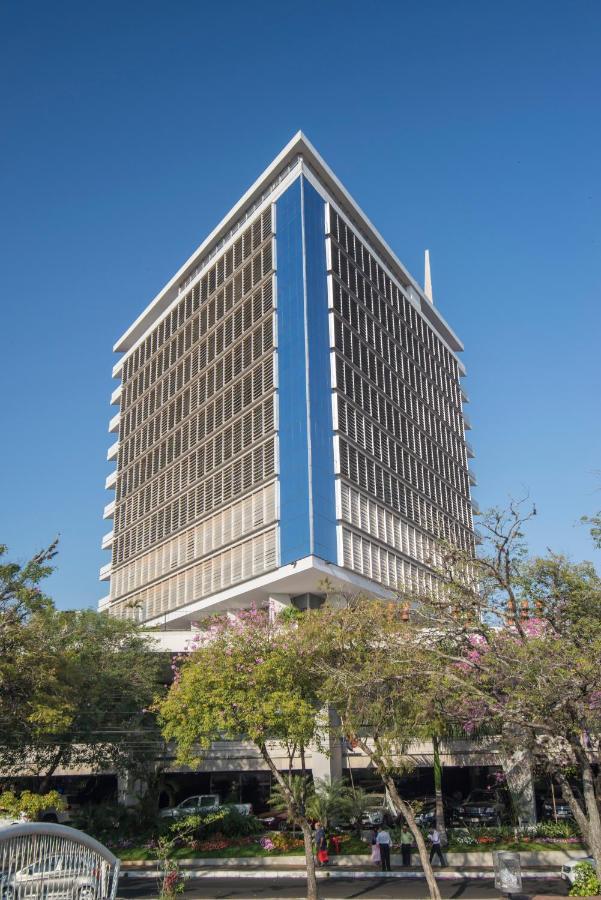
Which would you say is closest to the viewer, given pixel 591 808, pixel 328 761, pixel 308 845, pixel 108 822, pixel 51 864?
pixel 51 864

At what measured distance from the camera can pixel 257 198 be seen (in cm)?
6000

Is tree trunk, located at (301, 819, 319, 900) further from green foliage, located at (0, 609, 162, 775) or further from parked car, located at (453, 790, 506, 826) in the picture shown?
parked car, located at (453, 790, 506, 826)

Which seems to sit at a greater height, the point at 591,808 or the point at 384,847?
the point at 591,808

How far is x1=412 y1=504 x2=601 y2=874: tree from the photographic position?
1930 centimetres

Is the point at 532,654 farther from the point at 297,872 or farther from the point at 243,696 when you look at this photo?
the point at 297,872

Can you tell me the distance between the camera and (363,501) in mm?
53219

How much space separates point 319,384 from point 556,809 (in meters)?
26.4

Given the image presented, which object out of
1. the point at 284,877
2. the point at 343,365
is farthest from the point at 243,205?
the point at 284,877

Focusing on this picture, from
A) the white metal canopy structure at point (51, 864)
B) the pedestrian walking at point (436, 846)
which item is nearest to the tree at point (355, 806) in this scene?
the pedestrian walking at point (436, 846)

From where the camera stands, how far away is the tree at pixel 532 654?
19297 mm

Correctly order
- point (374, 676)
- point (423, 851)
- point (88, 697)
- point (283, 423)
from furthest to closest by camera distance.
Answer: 1. point (283, 423)
2. point (88, 697)
3. point (374, 676)
4. point (423, 851)

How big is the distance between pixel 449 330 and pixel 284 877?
57.3 metres

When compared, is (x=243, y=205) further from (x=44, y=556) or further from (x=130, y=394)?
(x=44, y=556)

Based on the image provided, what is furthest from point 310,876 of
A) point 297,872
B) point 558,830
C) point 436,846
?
point 558,830
